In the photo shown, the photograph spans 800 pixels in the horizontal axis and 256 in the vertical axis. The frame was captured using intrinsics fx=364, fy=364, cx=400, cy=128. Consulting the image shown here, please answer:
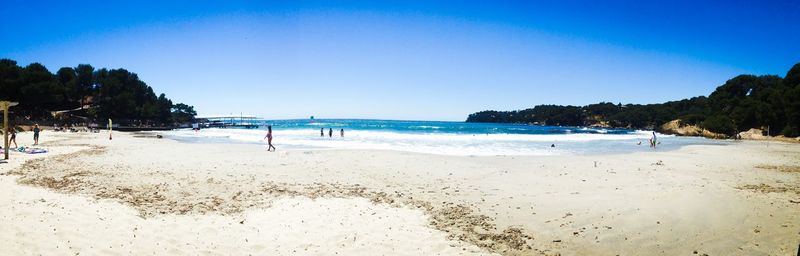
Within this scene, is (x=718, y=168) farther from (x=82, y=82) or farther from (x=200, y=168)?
(x=82, y=82)

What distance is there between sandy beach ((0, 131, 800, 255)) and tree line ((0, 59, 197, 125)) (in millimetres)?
54793

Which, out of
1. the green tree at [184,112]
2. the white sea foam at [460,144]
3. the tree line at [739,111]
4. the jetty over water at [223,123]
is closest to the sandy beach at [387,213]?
the white sea foam at [460,144]

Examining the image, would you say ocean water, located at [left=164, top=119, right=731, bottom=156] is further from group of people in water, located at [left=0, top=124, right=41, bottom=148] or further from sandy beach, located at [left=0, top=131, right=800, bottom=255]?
group of people in water, located at [left=0, top=124, right=41, bottom=148]

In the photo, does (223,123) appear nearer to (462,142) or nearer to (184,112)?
(184,112)

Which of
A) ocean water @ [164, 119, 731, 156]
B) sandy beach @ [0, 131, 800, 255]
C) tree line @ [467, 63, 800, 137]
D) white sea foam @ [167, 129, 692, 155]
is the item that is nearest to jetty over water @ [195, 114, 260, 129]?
ocean water @ [164, 119, 731, 156]

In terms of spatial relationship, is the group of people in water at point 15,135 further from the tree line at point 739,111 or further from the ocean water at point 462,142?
the tree line at point 739,111

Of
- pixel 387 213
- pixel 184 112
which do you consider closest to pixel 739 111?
pixel 387 213

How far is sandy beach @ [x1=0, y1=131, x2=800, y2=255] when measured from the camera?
21.1ft

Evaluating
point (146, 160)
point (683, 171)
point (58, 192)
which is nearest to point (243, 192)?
point (58, 192)

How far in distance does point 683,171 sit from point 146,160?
80.5ft

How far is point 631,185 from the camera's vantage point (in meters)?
11.9

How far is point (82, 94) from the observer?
223ft

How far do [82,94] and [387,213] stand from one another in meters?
84.0

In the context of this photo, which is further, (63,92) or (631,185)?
(63,92)
